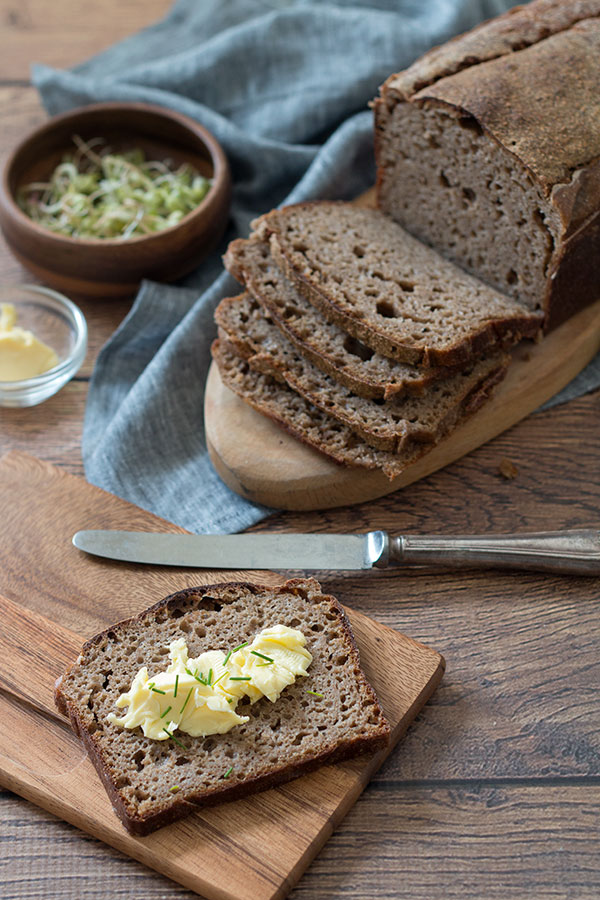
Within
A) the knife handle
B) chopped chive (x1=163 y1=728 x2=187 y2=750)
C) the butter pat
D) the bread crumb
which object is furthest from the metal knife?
the butter pat

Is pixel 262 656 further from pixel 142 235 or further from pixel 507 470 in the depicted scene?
pixel 142 235

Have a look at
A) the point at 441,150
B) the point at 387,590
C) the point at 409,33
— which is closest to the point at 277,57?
the point at 409,33

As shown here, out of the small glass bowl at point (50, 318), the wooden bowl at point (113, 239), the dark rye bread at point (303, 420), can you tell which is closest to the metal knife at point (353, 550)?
the dark rye bread at point (303, 420)

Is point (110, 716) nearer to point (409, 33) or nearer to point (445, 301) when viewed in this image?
point (445, 301)

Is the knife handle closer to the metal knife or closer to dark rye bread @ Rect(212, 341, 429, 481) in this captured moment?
the metal knife

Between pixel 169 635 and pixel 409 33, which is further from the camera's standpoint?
pixel 409 33

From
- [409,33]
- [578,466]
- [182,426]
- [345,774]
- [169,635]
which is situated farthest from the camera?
[409,33]
